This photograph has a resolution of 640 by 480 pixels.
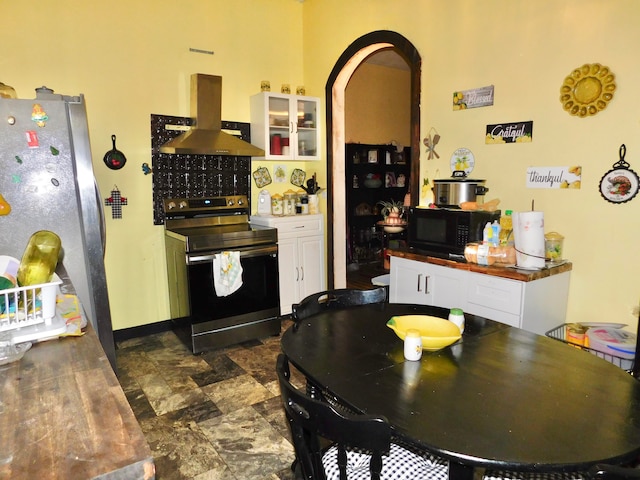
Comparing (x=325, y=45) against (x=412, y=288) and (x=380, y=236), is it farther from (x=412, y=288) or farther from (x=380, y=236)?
(x=380, y=236)

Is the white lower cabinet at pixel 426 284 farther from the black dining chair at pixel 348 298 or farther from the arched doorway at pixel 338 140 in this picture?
the arched doorway at pixel 338 140

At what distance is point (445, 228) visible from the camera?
2951 mm

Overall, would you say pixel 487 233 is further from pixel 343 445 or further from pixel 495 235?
pixel 343 445

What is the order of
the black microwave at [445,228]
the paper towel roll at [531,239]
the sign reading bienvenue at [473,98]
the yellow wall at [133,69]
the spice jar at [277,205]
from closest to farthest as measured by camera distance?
the paper towel roll at [531,239] < the black microwave at [445,228] < the sign reading bienvenue at [473,98] < the yellow wall at [133,69] < the spice jar at [277,205]

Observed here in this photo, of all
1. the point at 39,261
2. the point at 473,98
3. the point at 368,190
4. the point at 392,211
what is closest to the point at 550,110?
the point at 473,98

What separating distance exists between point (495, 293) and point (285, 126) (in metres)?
2.58

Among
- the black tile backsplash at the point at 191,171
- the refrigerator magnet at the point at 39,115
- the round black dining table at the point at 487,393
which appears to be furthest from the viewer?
the black tile backsplash at the point at 191,171

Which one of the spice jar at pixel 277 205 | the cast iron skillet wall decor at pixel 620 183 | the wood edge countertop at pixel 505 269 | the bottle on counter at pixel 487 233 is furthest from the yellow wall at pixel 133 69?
the cast iron skillet wall decor at pixel 620 183

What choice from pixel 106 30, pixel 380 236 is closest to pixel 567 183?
pixel 106 30

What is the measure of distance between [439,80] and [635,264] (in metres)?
1.79

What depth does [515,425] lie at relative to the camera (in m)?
1.18

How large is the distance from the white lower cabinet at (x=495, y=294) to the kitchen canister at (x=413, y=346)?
1.15 meters

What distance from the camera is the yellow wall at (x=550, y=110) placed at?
2418 mm

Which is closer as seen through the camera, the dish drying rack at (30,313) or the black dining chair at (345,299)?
the dish drying rack at (30,313)
